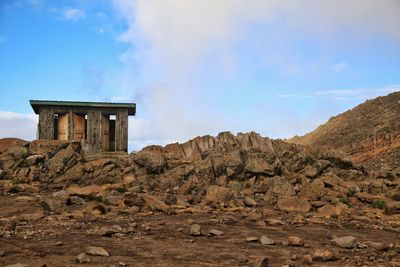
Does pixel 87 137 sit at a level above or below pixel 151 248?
above

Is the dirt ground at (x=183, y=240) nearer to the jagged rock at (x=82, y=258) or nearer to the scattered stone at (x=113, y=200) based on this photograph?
the jagged rock at (x=82, y=258)

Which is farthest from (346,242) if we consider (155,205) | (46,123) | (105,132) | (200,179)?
(46,123)

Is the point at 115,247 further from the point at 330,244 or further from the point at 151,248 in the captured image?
the point at 330,244

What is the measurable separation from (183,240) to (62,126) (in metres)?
20.5

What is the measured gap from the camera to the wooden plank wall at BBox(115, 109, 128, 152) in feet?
91.4

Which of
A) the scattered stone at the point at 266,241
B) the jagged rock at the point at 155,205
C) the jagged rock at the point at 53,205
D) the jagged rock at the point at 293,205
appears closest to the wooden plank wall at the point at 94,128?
the jagged rock at the point at 53,205

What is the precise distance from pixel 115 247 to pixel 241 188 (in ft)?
32.3

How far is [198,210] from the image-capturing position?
12953 mm

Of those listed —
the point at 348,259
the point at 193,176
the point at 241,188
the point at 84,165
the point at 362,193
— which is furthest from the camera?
the point at 84,165

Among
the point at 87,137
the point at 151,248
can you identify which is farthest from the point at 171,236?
the point at 87,137

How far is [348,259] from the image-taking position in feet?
25.8

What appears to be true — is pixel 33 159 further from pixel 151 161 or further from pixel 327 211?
pixel 327 211

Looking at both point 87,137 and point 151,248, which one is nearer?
point 151,248

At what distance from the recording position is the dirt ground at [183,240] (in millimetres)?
7591
